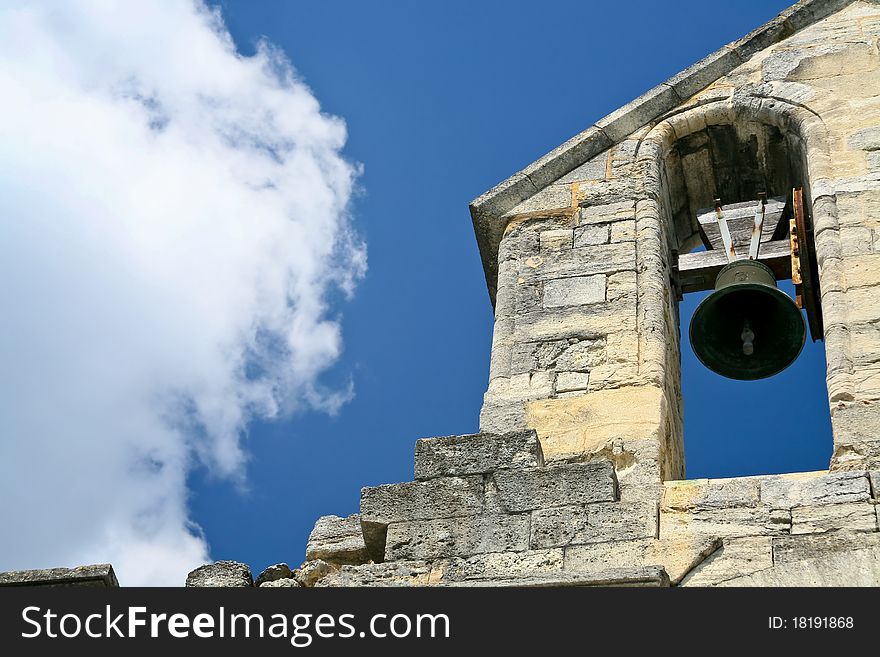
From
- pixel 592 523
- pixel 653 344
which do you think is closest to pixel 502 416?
pixel 653 344

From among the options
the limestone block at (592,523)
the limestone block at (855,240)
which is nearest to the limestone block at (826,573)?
the limestone block at (592,523)

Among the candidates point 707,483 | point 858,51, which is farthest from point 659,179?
point 707,483

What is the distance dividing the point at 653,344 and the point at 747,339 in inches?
27.4

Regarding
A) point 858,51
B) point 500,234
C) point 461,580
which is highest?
point 858,51

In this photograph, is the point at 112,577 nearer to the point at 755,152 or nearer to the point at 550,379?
the point at 550,379

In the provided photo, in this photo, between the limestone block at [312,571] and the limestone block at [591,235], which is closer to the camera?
the limestone block at [312,571]

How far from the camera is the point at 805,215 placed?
860 cm

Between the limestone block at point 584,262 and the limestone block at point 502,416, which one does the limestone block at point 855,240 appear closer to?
the limestone block at point 584,262

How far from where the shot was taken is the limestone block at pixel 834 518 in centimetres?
643

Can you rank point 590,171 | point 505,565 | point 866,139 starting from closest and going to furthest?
1. point 505,565
2. point 866,139
3. point 590,171

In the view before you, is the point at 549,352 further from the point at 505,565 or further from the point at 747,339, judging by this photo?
the point at 505,565

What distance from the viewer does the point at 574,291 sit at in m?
8.16

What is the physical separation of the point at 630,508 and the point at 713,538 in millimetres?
388

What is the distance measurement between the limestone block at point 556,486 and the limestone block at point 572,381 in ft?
2.28
